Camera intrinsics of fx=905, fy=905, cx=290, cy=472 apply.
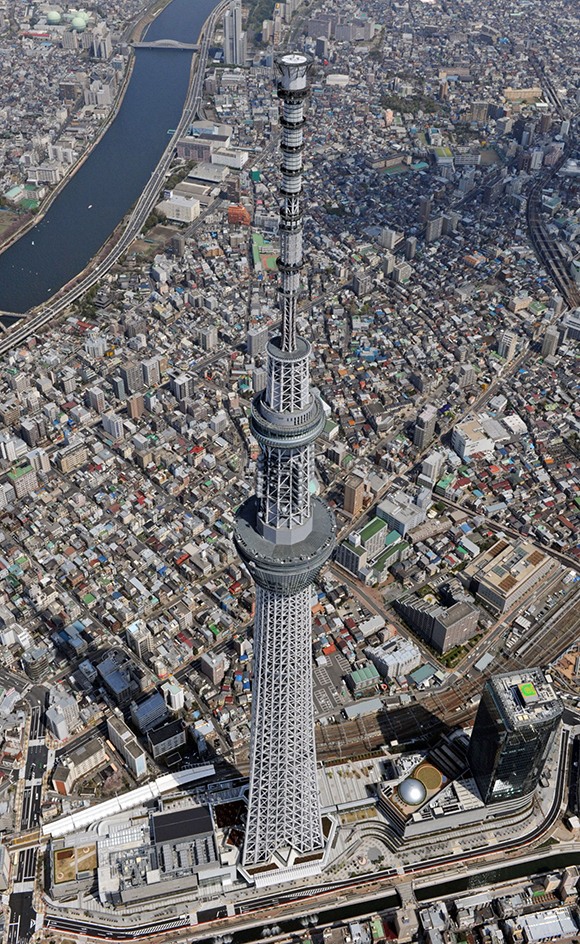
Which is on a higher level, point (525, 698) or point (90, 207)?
point (90, 207)

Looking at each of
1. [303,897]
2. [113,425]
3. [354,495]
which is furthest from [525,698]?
[113,425]

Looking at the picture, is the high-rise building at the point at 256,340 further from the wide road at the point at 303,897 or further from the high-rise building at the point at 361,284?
the wide road at the point at 303,897

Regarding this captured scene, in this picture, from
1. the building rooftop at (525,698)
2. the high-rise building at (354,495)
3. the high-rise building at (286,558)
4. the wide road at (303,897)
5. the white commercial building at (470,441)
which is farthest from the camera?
the white commercial building at (470,441)

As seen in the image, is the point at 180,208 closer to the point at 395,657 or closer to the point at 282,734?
the point at 395,657

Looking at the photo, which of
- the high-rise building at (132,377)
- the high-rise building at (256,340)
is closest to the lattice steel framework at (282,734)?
the high-rise building at (132,377)

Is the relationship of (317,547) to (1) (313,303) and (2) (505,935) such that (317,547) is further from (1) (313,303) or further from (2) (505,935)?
(1) (313,303)

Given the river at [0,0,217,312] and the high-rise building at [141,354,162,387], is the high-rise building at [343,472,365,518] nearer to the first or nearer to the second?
the high-rise building at [141,354,162,387]

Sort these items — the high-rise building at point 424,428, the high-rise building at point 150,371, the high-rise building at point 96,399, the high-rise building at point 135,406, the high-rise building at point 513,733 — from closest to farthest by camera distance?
the high-rise building at point 513,733
the high-rise building at point 424,428
the high-rise building at point 135,406
the high-rise building at point 96,399
the high-rise building at point 150,371
